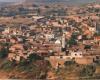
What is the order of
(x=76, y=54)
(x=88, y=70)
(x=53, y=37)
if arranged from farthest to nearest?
(x=53, y=37), (x=76, y=54), (x=88, y=70)

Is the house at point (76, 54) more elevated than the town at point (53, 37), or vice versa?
the house at point (76, 54)

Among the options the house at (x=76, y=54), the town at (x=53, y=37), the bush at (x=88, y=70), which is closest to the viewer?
the bush at (x=88, y=70)

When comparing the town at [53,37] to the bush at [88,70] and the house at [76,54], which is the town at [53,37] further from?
the bush at [88,70]

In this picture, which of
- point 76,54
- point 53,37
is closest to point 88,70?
point 76,54

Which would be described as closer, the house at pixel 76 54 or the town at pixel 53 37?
A: the house at pixel 76 54

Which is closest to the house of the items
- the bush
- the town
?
the town

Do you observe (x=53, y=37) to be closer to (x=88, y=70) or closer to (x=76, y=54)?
(x=76, y=54)

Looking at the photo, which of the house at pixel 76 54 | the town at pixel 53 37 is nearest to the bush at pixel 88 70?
the town at pixel 53 37

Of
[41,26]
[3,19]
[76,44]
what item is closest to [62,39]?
[76,44]

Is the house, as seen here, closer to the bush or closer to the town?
the town
